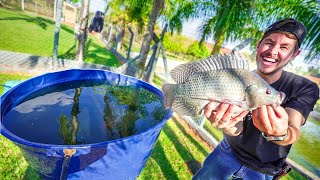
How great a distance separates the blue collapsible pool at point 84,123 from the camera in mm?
1663

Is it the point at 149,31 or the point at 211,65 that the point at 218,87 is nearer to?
the point at 211,65

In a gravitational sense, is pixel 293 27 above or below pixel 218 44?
above

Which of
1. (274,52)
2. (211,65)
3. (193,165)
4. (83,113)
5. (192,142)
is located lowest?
(192,142)

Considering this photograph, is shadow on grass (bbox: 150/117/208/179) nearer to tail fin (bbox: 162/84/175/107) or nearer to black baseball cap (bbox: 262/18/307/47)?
tail fin (bbox: 162/84/175/107)

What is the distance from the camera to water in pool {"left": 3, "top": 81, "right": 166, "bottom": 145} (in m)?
2.17

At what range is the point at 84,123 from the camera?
2.43m

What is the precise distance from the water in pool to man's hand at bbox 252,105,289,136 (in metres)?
1.48

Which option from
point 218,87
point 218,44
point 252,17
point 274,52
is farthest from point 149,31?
point 218,87

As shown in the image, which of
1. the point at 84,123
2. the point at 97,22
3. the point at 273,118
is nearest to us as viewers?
the point at 273,118

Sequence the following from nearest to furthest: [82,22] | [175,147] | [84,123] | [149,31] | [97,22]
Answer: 1. [84,123]
2. [175,147]
3. [149,31]
4. [82,22]
5. [97,22]

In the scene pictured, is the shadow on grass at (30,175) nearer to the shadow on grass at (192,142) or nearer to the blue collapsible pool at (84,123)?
the blue collapsible pool at (84,123)

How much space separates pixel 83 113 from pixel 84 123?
29 cm

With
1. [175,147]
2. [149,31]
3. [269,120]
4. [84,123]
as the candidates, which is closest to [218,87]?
[269,120]

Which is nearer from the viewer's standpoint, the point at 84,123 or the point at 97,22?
the point at 84,123
